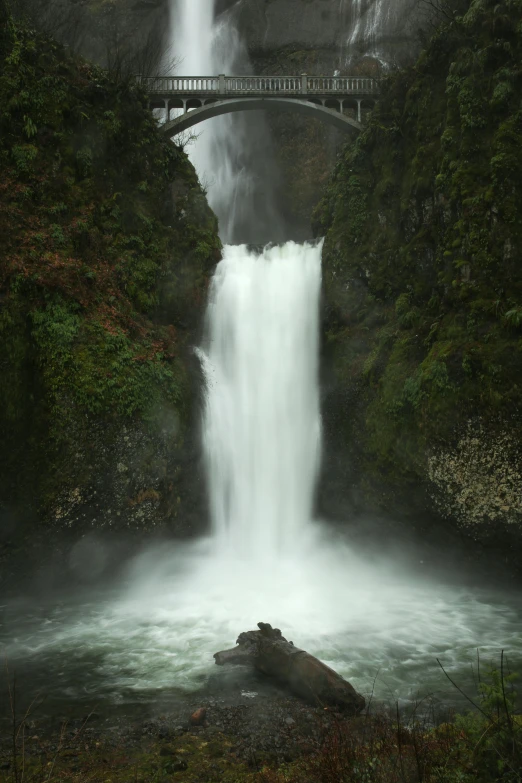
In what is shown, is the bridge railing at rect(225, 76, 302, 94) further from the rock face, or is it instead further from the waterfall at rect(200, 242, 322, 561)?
the rock face

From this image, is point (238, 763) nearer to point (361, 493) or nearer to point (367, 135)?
point (361, 493)

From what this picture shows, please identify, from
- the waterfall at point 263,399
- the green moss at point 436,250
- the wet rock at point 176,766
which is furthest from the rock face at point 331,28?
the wet rock at point 176,766

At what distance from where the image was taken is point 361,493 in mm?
14086

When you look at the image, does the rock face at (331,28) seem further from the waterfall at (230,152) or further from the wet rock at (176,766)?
the wet rock at (176,766)

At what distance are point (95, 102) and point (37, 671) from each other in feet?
51.1

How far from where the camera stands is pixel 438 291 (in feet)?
45.4

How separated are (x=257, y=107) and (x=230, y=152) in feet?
32.1

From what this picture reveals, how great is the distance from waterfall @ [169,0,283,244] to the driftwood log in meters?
23.2

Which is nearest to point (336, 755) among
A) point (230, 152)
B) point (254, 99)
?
point (254, 99)

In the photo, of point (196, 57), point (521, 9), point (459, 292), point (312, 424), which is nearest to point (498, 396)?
point (459, 292)

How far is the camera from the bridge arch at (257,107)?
64.7ft

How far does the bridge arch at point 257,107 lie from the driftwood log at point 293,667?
17.6 metres

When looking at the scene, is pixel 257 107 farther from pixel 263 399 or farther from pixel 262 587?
pixel 262 587

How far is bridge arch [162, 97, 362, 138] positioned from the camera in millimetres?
19719
